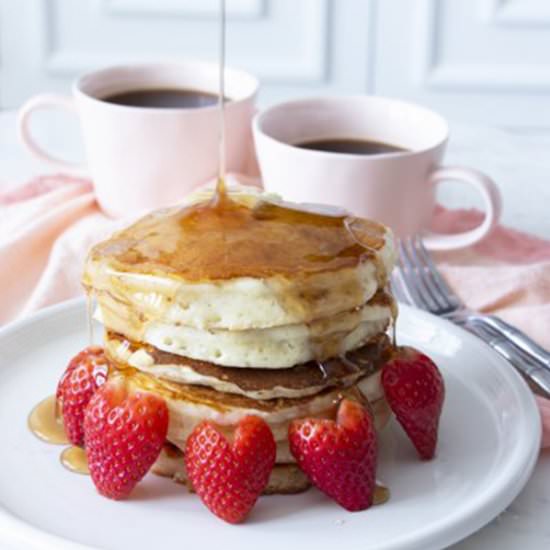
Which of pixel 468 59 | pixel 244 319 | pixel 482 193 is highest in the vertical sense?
pixel 244 319

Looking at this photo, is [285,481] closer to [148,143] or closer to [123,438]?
[123,438]

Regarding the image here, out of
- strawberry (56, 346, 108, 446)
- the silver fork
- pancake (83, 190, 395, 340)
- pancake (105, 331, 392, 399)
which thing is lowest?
the silver fork

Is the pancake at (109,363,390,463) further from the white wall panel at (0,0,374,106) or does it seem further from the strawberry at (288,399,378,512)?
the white wall panel at (0,0,374,106)

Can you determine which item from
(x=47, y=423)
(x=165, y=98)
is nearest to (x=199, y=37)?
(x=165, y=98)

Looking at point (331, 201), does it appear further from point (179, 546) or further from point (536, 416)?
point (179, 546)

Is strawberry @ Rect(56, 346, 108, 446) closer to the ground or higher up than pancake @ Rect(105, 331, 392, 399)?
closer to the ground

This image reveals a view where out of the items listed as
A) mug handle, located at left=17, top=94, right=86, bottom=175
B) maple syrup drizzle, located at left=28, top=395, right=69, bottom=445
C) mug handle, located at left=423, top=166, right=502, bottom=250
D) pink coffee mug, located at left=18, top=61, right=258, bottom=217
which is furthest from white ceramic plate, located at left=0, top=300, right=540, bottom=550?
mug handle, located at left=17, top=94, right=86, bottom=175

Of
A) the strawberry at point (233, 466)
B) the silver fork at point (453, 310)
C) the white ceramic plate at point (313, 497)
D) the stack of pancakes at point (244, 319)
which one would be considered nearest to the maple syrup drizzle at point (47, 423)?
the white ceramic plate at point (313, 497)
